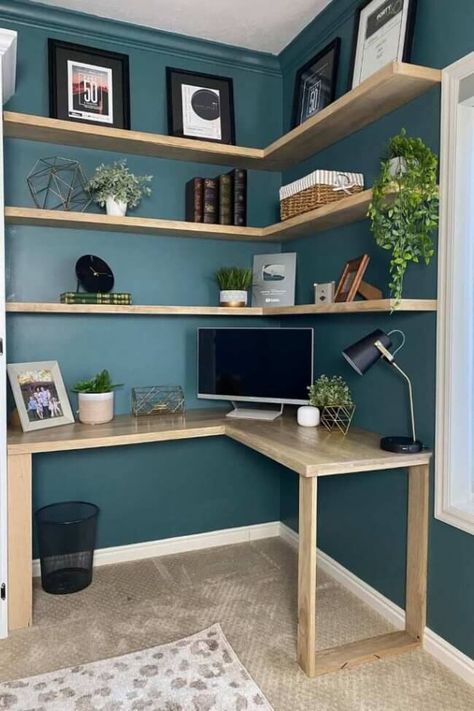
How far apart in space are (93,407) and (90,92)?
4.89 feet

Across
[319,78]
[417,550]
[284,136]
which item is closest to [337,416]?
[417,550]

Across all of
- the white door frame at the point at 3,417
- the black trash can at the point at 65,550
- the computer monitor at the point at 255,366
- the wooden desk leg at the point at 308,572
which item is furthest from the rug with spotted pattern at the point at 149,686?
the computer monitor at the point at 255,366

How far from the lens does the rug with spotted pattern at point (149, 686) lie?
5.67ft

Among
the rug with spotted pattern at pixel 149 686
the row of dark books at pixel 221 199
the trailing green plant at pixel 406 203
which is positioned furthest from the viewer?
the row of dark books at pixel 221 199

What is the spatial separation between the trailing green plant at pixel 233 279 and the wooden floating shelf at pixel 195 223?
0.19 metres

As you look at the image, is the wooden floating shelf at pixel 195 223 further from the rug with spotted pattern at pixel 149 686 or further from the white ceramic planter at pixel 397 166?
the rug with spotted pattern at pixel 149 686

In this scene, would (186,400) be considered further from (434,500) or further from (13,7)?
(13,7)

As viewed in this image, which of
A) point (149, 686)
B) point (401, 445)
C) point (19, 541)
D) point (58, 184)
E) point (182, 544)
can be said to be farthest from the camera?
point (182, 544)

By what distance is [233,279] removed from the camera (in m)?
2.84

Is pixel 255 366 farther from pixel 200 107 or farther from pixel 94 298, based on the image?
pixel 200 107

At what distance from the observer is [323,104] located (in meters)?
2.58

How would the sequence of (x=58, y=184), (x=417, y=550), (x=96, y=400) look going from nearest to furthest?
(x=417, y=550), (x=96, y=400), (x=58, y=184)

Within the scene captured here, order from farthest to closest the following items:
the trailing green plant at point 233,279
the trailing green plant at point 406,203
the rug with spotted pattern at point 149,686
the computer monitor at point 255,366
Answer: the trailing green plant at point 233,279 < the computer monitor at point 255,366 < the trailing green plant at point 406,203 < the rug with spotted pattern at point 149,686

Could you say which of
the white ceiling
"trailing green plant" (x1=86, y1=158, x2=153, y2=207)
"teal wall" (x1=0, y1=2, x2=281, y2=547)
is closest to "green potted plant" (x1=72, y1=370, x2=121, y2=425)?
"teal wall" (x1=0, y1=2, x2=281, y2=547)
